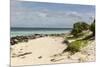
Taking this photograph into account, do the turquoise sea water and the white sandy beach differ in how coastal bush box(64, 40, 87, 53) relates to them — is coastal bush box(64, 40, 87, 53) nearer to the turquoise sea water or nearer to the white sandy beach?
the white sandy beach

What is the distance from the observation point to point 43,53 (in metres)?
2.23

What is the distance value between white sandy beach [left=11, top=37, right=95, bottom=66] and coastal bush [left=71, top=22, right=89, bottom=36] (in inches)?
7.3

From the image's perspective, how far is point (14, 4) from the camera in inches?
82.7

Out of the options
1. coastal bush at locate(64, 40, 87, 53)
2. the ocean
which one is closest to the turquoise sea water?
the ocean

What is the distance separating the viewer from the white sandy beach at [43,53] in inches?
83.5

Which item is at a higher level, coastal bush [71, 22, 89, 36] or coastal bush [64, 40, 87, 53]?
coastal bush [71, 22, 89, 36]

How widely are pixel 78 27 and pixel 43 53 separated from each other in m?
0.52

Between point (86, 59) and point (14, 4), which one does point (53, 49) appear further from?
→ point (14, 4)

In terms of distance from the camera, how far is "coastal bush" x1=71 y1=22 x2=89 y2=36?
238 centimetres

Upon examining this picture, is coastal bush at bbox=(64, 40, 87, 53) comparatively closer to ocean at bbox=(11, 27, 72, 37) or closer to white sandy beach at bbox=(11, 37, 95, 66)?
white sandy beach at bbox=(11, 37, 95, 66)

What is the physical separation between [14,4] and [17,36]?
0.33 m

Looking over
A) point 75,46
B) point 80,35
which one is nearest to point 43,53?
point 75,46

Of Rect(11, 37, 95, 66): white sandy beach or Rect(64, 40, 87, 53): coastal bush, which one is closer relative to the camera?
Rect(11, 37, 95, 66): white sandy beach
